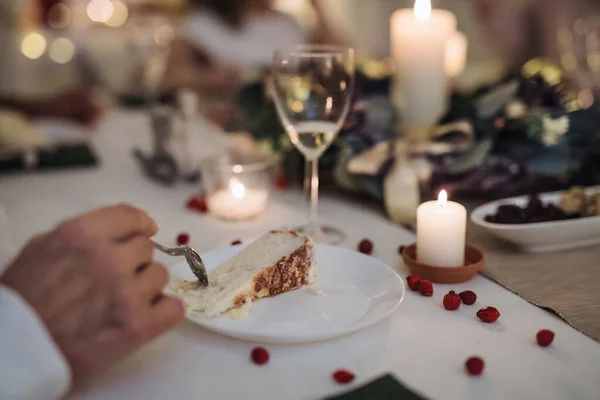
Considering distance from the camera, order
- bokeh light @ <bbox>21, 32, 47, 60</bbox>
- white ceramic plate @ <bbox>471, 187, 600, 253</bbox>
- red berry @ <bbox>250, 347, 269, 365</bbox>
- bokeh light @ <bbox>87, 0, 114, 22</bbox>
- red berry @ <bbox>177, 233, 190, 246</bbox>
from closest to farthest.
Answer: red berry @ <bbox>250, 347, 269, 365</bbox>
white ceramic plate @ <bbox>471, 187, 600, 253</bbox>
red berry @ <bbox>177, 233, 190, 246</bbox>
bokeh light @ <bbox>21, 32, 47, 60</bbox>
bokeh light @ <bbox>87, 0, 114, 22</bbox>

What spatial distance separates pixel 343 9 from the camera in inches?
191

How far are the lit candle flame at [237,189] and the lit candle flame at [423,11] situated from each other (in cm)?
46

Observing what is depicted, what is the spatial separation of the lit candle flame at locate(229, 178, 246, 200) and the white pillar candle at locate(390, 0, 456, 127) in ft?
1.18

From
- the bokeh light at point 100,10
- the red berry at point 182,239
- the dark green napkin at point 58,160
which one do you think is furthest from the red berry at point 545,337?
the bokeh light at point 100,10

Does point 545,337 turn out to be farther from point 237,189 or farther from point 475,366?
point 237,189

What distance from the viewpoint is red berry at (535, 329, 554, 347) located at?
2.17 feet

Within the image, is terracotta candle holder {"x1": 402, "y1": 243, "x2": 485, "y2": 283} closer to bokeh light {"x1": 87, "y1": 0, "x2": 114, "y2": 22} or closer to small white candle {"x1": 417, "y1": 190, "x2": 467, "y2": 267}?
small white candle {"x1": 417, "y1": 190, "x2": 467, "y2": 267}

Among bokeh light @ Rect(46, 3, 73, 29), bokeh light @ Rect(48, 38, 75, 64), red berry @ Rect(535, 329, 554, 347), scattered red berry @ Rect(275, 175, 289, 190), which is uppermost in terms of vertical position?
bokeh light @ Rect(46, 3, 73, 29)

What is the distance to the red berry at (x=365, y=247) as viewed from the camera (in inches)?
37.2

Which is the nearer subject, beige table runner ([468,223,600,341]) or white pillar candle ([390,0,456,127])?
beige table runner ([468,223,600,341])

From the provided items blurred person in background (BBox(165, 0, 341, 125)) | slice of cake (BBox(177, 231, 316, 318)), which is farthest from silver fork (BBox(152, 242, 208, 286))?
blurred person in background (BBox(165, 0, 341, 125))

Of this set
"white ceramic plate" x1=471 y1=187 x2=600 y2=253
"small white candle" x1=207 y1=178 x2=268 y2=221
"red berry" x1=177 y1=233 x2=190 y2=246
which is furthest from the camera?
"small white candle" x1=207 y1=178 x2=268 y2=221

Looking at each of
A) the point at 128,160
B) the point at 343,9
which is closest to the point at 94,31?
the point at 343,9

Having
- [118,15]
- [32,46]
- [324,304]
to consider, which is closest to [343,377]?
[324,304]
